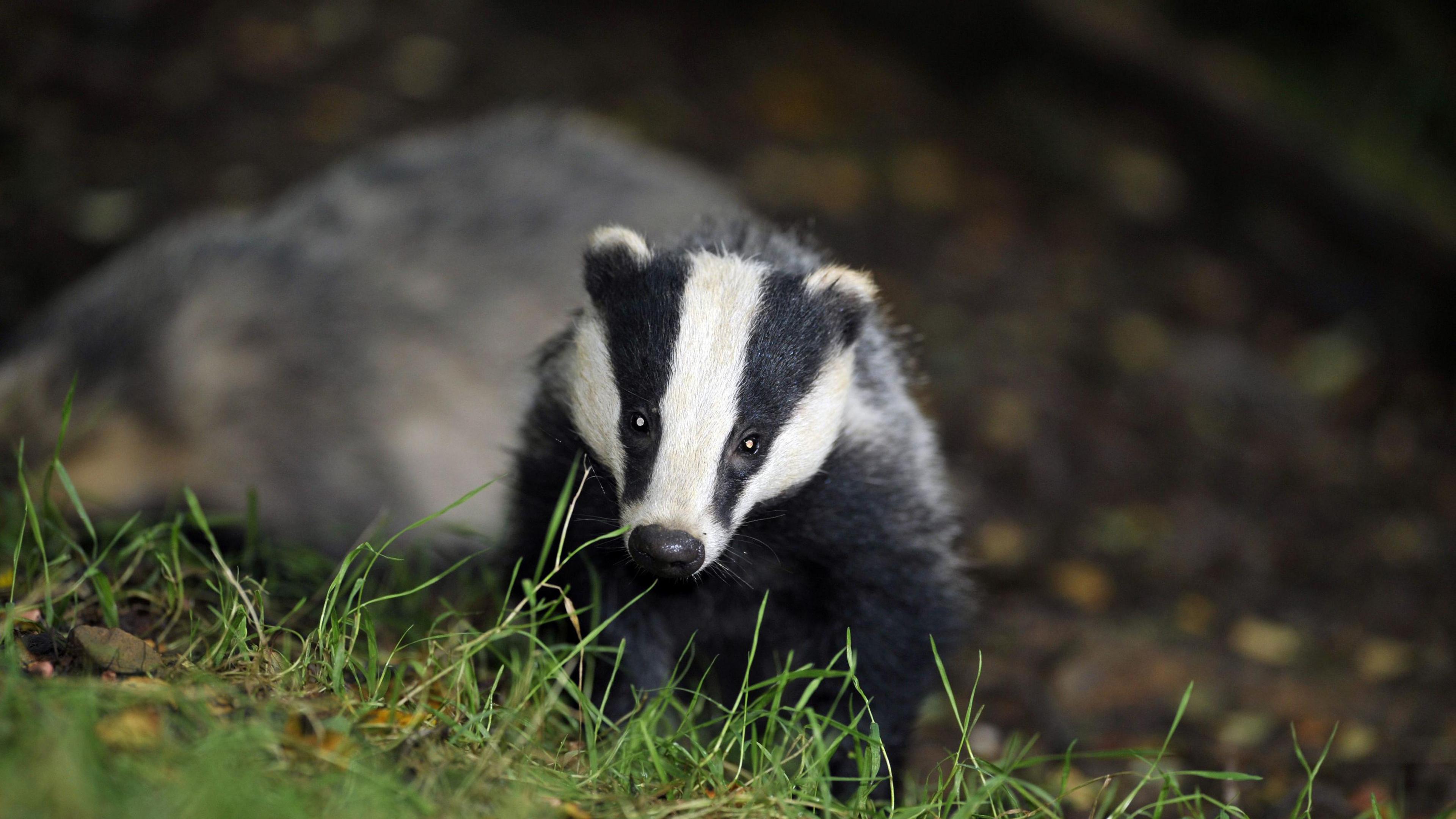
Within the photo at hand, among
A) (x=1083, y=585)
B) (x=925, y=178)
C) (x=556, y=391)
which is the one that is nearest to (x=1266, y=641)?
(x=1083, y=585)

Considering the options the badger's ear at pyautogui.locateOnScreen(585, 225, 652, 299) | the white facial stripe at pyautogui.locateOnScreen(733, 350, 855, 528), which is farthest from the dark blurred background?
the badger's ear at pyautogui.locateOnScreen(585, 225, 652, 299)

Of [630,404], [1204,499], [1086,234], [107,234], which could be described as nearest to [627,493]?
[630,404]

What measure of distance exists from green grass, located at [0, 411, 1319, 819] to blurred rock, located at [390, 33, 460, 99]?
3402mm

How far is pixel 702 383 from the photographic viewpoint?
2.17 meters

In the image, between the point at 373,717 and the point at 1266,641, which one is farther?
the point at 1266,641

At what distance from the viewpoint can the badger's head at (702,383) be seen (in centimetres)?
214

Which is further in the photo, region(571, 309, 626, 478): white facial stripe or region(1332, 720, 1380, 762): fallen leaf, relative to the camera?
region(1332, 720, 1380, 762): fallen leaf

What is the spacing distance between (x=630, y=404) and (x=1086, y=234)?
423cm

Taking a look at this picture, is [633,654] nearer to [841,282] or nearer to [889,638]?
[889,638]

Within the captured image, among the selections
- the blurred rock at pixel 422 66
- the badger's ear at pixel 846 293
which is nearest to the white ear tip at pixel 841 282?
the badger's ear at pixel 846 293

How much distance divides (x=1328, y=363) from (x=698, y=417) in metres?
4.19

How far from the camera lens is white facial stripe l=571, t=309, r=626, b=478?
2271 mm

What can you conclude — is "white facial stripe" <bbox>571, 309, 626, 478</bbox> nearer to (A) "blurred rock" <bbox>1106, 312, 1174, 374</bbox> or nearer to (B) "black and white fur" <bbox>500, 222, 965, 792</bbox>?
(B) "black and white fur" <bbox>500, 222, 965, 792</bbox>

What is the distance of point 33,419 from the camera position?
143 inches
